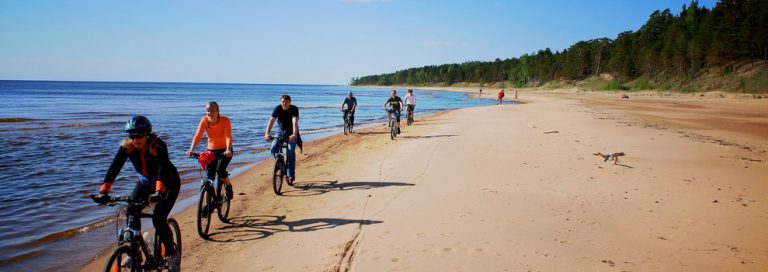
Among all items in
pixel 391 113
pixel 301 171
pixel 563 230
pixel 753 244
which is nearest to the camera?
pixel 753 244

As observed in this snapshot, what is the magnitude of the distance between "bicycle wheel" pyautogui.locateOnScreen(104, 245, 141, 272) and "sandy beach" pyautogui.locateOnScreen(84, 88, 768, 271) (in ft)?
3.86

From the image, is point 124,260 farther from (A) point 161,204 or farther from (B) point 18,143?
(B) point 18,143

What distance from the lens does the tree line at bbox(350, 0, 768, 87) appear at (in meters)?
52.6

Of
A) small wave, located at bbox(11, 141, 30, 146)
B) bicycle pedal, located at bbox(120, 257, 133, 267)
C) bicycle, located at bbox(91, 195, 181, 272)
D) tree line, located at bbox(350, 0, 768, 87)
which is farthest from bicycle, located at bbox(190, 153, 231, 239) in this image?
tree line, located at bbox(350, 0, 768, 87)

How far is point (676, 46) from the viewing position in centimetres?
6028

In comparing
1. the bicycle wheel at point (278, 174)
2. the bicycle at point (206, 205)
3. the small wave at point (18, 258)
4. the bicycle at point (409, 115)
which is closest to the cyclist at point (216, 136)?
the bicycle at point (206, 205)

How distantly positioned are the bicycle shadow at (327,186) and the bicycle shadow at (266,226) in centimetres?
151

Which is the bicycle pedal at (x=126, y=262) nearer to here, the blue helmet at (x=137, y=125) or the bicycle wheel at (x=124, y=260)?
the bicycle wheel at (x=124, y=260)

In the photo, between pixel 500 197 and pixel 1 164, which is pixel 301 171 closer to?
pixel 500 197

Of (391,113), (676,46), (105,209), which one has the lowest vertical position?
(105,209)

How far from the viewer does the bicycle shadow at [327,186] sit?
7934 millimetres

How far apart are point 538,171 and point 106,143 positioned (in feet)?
51.1

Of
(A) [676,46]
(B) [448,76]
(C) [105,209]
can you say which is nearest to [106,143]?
(C) [105,209]

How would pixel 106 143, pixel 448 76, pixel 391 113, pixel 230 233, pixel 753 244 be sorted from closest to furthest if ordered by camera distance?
pixel 753 244 → pixel 230 233 → pixel 106 143 → pixel 391 113 → pixel 448 76
